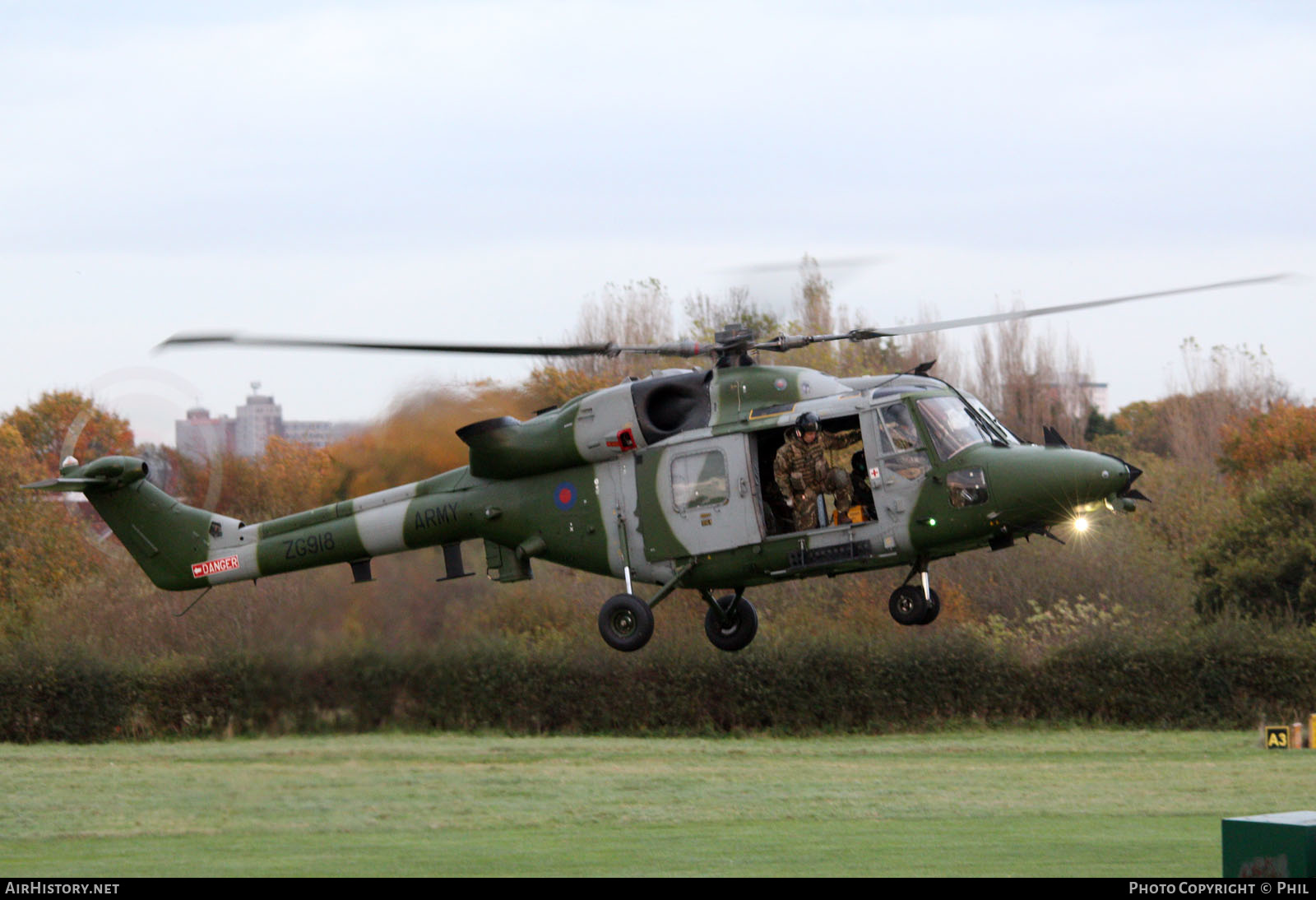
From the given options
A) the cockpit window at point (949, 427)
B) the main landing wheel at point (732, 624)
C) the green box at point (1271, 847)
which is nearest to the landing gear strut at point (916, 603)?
the cockpit window at point (949, 427)

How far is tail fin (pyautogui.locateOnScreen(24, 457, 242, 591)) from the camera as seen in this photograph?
67.6 ft

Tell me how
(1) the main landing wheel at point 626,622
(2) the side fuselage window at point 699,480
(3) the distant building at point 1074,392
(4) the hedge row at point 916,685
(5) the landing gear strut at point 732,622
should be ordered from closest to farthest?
(2) the side fuselage window at point 699,480 < (1) the main landing wheel at point 626,622 < (5) the landing gear strut at point 732,622 < (4) the hedge row at point 916,685 < (3) the distant building at point 1074,392

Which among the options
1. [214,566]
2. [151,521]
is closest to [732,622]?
[214,566]

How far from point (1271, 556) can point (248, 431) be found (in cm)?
3272

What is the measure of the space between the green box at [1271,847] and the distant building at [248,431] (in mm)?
11627

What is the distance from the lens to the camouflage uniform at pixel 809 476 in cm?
1752

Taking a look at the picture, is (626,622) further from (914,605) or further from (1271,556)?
(1271,556)

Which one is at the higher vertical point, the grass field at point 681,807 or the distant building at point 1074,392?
the distant building at point 1074,392

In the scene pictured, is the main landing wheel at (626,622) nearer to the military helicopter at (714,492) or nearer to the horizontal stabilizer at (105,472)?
the military helicopter at (714,492)

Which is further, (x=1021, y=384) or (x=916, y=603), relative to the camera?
(x=1021, y=384)

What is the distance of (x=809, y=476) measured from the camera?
1759cm

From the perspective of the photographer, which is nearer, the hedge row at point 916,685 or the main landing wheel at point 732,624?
the main landing wheel at point 732,624
